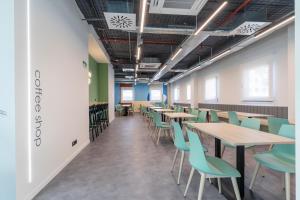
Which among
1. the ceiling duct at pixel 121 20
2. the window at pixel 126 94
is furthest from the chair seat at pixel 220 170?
the window at pixel 126 94

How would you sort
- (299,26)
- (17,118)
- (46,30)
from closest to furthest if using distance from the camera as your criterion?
(299,26), (17,118), (46,30)

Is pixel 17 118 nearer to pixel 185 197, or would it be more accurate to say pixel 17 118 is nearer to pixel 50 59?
pixel 50 59

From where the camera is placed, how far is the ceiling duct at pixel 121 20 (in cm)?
385

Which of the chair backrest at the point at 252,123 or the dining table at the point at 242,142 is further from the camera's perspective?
the chair backrest at the point at 252,123

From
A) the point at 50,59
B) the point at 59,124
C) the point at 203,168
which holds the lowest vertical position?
the point at 203,168

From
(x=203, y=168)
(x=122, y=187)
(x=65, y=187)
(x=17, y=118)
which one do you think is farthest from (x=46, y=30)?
(x=203, y=168)

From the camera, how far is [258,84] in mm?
6383

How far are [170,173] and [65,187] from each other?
155 centimetres

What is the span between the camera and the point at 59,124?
319 cm

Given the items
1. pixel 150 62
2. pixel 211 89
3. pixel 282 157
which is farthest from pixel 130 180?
pixel 211 89

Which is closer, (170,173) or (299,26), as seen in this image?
(299,26)

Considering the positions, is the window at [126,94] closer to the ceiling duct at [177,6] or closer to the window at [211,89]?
the window at [211,89]

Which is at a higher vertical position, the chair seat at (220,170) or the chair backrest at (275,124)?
the chair backrest at (275,124)

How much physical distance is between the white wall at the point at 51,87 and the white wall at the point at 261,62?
17.6 ft
